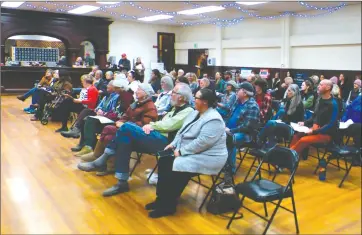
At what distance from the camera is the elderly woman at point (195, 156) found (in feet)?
9.07

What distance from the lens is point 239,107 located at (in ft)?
12.6

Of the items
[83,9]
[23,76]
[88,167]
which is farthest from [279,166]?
[83,9]

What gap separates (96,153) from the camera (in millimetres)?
3934

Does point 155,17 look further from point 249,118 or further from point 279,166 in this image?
point 279,166

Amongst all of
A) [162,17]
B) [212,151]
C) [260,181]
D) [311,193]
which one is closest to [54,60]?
[212,151]

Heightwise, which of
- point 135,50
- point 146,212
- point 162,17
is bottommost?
point 146,212

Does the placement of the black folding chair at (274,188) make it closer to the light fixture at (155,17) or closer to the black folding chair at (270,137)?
the black folding chair at (270,137)

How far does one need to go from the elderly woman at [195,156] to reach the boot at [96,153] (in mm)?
1142

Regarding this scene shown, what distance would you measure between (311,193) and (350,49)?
2209 millimetres

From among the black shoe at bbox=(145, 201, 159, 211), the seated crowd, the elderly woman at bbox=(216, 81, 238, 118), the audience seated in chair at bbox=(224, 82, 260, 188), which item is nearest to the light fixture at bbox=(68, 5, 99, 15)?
the seated crowd

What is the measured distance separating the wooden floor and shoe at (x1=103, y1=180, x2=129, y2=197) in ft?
0.22

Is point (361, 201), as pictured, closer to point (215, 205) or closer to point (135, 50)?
point (215, 205)

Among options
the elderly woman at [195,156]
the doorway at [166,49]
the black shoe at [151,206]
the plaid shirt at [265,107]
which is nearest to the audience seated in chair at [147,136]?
the elderly woman at [195,156]

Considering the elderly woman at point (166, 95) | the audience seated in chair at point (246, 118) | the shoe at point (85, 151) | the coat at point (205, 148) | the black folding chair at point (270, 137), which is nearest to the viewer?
the coat at point (205, 148)
